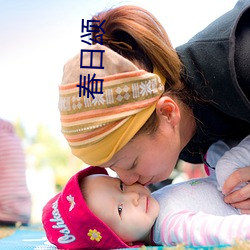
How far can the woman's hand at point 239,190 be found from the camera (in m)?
1.09

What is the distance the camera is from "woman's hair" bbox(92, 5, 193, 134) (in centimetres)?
104

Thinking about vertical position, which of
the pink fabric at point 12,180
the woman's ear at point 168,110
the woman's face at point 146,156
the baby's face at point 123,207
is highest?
the woman's ear at point 168,110

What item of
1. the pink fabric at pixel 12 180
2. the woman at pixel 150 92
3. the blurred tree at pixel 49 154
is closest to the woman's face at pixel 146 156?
the woman at pixel 150 92

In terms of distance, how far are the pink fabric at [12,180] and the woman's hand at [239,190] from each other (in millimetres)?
985

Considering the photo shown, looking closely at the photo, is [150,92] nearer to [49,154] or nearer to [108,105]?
[108,105]

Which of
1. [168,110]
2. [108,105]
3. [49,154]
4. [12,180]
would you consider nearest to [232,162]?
[168,110]

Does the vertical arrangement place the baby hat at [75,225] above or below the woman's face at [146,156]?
below

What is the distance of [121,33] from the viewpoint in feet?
3.52

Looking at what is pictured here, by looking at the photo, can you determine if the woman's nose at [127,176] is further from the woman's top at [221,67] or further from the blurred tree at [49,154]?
the blurred tree at [49,154]

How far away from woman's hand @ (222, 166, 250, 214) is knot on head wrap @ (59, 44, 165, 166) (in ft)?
0.83

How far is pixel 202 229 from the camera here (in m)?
0.91

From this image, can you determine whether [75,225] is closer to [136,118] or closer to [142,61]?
[136,118]

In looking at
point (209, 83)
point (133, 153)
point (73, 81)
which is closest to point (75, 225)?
point (133, 153)

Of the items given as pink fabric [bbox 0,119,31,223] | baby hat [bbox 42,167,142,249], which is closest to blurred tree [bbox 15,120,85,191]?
pink fabric [bbox 0,119,31,223]
